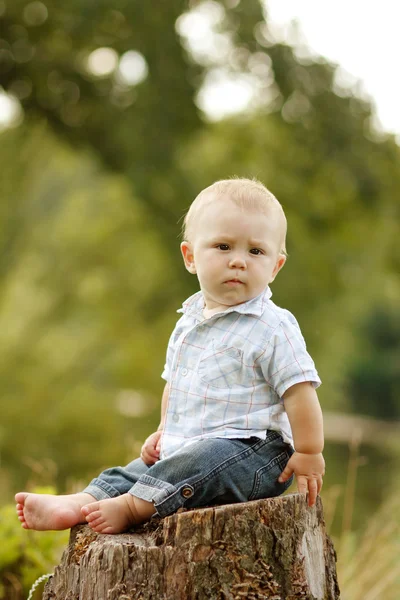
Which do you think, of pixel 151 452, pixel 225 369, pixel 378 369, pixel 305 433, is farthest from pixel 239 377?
pixel 378 369

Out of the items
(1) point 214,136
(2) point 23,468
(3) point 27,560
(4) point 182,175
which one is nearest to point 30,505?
(3) point 27,560

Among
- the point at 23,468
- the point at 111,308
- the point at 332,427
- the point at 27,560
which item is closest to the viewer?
the point at 27,560

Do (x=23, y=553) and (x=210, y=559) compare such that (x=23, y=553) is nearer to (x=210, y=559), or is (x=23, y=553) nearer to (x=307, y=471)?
(x=210, y=559)

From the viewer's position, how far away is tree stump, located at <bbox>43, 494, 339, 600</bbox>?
225 centimetres

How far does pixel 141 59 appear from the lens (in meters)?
10.4

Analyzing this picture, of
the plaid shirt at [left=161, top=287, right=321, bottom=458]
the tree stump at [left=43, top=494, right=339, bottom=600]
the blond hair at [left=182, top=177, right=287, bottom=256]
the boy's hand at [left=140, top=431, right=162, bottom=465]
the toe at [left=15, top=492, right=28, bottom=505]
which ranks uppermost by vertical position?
the blond hair at [left=182, top=177, right=287, bottom=256]

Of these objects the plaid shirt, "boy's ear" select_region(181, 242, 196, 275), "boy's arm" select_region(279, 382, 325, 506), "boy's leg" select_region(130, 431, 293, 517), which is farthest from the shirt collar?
"boy's leg" select_region(130, 431, 293, 517)

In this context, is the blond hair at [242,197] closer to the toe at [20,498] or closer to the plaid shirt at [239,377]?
the plaid shirt at [239,377]

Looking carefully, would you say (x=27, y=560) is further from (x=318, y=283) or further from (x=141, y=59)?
(x=141, y=59)

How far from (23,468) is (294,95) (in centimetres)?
620

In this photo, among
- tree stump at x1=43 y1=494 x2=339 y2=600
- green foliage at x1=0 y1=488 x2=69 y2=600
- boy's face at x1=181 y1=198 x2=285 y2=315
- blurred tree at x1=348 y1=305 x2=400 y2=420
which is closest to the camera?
tree stump at x1=43 y1=494 x2=339 y2=600

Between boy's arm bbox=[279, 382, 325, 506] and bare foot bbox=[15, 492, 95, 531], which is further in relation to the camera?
bare foot bbox=[15, 492, 95, 531]

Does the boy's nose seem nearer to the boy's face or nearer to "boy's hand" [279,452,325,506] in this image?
the boy's face

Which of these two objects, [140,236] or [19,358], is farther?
[140,236]
